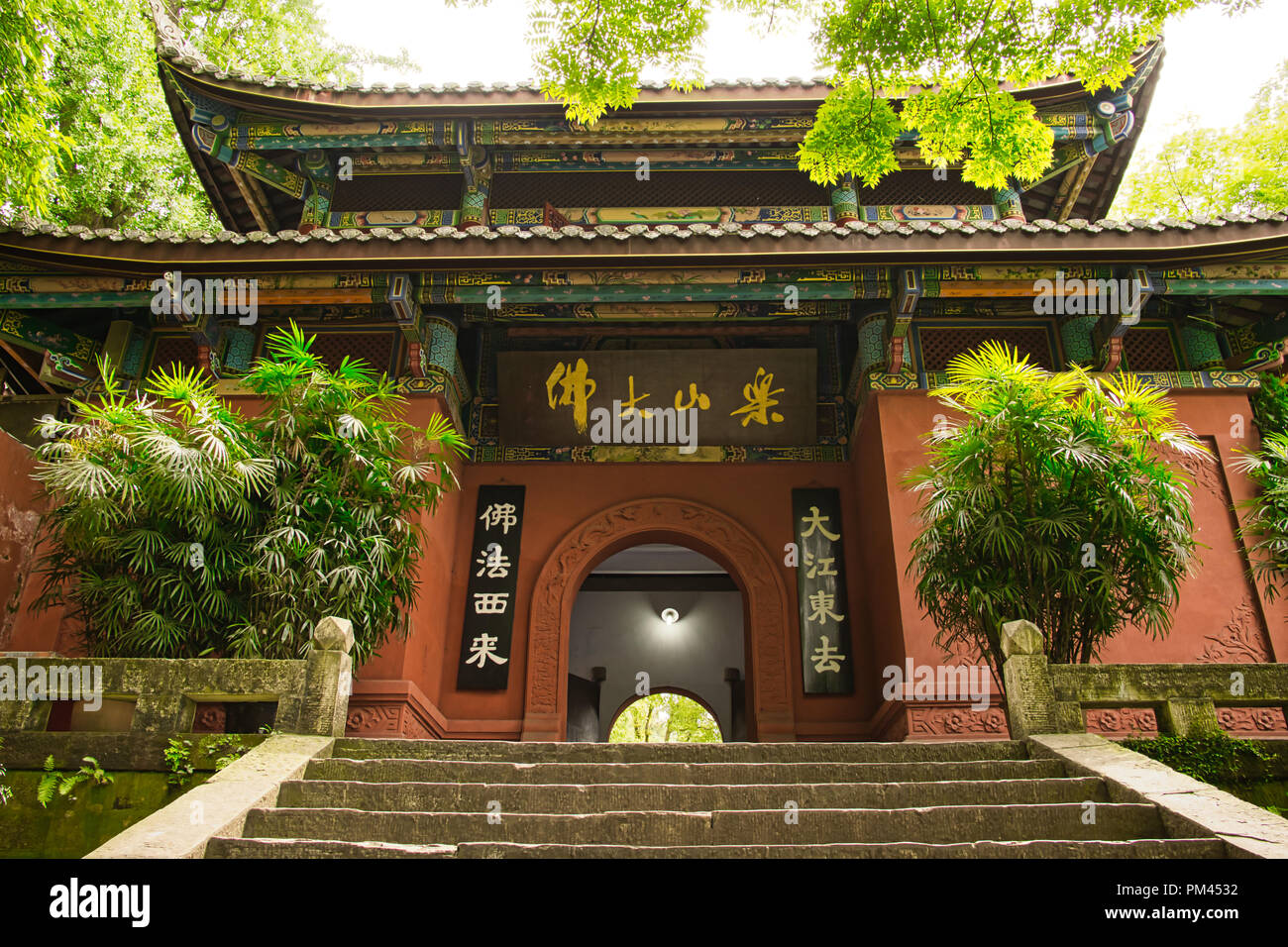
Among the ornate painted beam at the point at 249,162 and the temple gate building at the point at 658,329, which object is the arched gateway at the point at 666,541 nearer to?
the temple gate building at the point at 658,329

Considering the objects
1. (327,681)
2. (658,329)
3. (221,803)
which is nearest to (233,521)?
(327,681)

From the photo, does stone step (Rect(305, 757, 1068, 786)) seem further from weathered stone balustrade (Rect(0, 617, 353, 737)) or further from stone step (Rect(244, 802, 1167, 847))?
stone step (Rect(244, 802, 1167, 847))

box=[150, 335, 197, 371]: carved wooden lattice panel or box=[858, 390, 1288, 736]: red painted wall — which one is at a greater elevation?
box=[150, 335, 197, 371]: carved wooden lattice panel

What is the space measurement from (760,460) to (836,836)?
499 centimetres

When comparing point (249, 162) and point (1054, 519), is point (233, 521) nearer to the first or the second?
point (1054, 519)

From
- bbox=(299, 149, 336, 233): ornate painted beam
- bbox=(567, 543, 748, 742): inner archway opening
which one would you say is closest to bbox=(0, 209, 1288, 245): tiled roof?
bbox=(299, 149, 336, 233): ornate painted beam

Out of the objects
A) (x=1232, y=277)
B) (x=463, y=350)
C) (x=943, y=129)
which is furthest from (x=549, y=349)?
(x=1232, y=277)

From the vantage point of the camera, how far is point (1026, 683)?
451 centimetres

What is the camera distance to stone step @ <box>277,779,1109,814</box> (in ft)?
12.2

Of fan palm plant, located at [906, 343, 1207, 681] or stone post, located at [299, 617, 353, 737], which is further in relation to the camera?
fan palm plant, located at [906, 343, 1207, 681]

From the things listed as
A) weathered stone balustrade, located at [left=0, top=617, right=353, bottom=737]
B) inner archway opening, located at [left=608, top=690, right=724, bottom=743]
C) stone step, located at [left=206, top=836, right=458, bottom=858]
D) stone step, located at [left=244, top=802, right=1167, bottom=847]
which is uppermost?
inner archway opening, located at [left=608, top=690, right=724, bottom=743]

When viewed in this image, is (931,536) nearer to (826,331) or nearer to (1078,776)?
(1078,776)

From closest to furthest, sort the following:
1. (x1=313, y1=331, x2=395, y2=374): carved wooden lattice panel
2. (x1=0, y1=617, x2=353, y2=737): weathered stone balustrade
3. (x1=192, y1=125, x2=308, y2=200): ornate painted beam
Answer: (x1=0, y1=617, x2=353, y2=737): weathered stone balustrade < (x1=313, y1=331, x2=395, y2=374): carved wooden lattice panel < (x1=192, y1=125, x2=308, y2=200): ornate painted beam

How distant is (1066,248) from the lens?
21.6 feet
